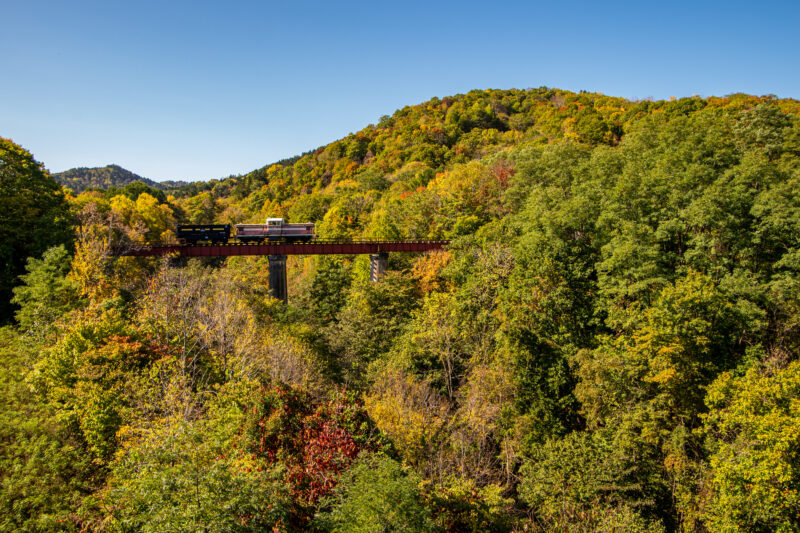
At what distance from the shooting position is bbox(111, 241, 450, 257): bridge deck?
31.6 m

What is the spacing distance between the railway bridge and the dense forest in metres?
3.19

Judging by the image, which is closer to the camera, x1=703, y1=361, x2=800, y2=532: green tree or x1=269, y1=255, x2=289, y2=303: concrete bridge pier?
x1=703, y1=361, x2=800, y2=532: green tree

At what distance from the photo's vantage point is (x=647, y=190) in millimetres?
22891

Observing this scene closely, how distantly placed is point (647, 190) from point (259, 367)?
24.1m

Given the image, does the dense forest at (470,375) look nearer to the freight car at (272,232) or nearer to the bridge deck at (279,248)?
the bridge deck at (279,248)

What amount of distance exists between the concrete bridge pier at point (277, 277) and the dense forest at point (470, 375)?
3.53 meters

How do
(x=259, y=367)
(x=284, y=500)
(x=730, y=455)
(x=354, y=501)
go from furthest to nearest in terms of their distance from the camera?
1. (x=259, y=367)
2. (x=730, y=455)
3. (x=354, y=501)
4. (x=284, y=500)

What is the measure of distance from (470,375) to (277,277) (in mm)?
19616

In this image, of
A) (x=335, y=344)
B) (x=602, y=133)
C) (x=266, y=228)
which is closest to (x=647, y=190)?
(x=335, y=344)

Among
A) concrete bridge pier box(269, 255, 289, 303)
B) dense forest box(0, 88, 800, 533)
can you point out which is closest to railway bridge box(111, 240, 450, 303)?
concrete bridge pier box(269, 255, 289, 303)

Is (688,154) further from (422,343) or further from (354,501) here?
(354,501)

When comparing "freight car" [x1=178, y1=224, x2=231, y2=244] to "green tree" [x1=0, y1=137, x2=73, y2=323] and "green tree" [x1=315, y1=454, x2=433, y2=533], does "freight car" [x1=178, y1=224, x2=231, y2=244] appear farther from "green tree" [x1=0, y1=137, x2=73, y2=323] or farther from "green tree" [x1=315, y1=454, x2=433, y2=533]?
"green tree" [x1=315, y1=454, x2=433, y2=533]

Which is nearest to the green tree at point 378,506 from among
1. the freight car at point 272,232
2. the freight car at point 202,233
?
the freight car at point 272,232

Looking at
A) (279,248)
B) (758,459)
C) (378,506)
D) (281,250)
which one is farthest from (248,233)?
(758,459)
